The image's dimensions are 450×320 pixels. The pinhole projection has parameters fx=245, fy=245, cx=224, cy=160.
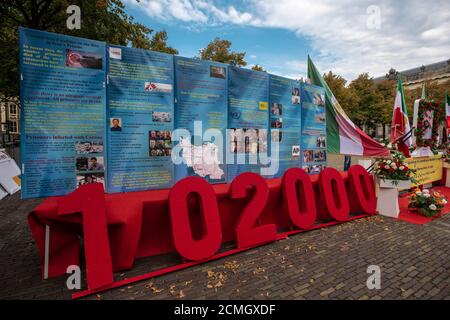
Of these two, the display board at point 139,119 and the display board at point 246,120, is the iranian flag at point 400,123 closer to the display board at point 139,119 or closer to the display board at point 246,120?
the display board at point 246,120

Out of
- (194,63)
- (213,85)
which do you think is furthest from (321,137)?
(194,63)

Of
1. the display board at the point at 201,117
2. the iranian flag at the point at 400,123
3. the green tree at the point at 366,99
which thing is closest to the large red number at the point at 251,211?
the display board at the point at 201,117

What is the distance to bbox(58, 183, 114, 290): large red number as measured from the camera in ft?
9.76

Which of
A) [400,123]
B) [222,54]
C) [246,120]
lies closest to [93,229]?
[246,120]

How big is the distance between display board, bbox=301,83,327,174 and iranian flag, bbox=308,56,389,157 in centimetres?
28

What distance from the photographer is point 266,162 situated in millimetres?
5527

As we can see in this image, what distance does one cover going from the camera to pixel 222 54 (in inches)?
944

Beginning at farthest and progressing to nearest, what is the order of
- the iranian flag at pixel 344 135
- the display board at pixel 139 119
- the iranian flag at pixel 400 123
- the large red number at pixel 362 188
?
the iranian flag at pixel 400 123 → the iranian flag at pixel 344 135 → the large red number at pixel 362 188 → the display board at pixel 139 119

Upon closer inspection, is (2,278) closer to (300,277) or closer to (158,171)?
(158,171)

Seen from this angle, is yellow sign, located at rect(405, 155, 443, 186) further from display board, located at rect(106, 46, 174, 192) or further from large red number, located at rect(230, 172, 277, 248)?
display board, located at rect(106, 46, 174, 192)

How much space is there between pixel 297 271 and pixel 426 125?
9.06 metres

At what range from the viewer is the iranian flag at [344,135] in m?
6.68

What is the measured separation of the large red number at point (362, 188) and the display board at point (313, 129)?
2.86ft

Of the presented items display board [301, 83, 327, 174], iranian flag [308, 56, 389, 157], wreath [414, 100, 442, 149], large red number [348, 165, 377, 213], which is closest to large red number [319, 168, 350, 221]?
large red number [348, 165, 377, 213]
